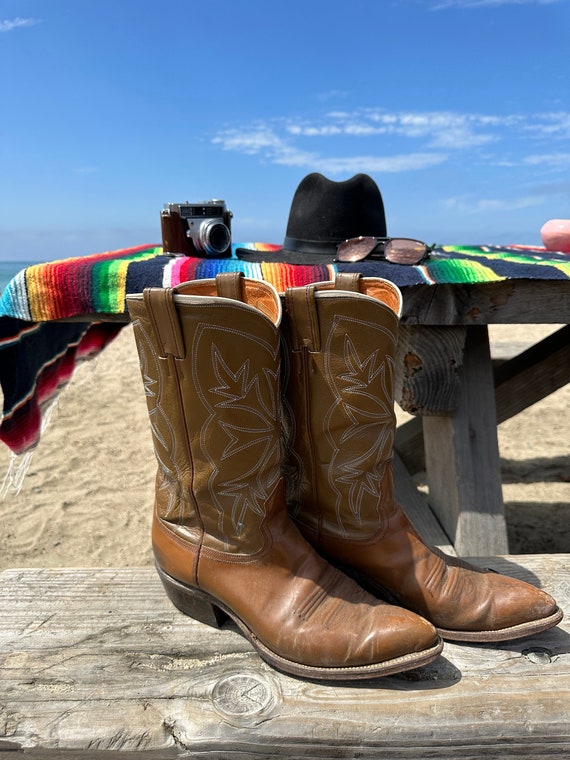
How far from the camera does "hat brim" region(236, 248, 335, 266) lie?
5.21 feet

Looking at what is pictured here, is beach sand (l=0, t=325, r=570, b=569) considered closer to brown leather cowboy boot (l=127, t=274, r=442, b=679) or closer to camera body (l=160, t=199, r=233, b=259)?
camera body (l=160, t=199, r=233, b=259)

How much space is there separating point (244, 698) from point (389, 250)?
1.08m

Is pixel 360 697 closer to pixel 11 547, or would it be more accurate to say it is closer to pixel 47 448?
pixel 11 547

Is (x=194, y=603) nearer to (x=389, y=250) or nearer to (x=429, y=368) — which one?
(x=429, y=368)

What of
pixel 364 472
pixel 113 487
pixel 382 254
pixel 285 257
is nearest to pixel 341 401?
pixel 364 472

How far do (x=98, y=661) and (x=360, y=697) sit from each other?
0.40 meters

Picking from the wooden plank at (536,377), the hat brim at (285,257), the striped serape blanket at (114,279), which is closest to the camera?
the striped serape blanket at (114,279)

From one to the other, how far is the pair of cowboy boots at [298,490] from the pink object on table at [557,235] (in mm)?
1134

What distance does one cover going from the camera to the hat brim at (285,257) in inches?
62.5

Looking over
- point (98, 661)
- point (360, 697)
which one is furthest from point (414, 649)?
point (98, 661)

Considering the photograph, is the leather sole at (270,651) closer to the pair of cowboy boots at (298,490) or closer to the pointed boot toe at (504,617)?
the pair of cowboy boots at (298,490)

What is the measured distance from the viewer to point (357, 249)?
1.53 metres

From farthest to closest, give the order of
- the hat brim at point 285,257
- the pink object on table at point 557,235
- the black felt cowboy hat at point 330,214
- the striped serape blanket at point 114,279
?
the pink object on table at point 557,235
the black felt cowboy hat at point 330,214
the hat brim at point 285,257
the striped serape blanket at point 114,279

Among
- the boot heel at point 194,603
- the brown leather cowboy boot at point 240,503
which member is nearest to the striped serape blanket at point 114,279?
the brown leather cowboy boot at point 240,503
